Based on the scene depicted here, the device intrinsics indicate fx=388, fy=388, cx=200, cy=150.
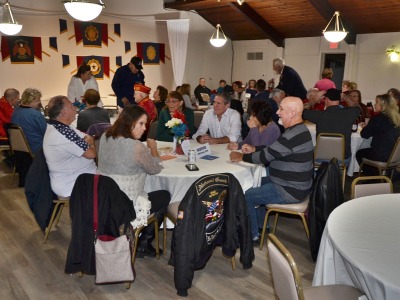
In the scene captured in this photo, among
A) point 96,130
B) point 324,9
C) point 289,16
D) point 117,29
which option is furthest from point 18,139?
point 289,16

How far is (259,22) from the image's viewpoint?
31.3ft

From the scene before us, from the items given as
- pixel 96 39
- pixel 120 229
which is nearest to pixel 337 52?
pixel 96 39

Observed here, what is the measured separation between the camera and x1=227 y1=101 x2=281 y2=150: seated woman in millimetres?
3590

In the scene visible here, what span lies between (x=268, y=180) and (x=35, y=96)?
2.92m

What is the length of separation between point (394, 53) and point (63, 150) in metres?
7.50

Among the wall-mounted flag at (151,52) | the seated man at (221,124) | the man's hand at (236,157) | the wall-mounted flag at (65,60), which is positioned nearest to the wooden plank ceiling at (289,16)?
the wall-mounted flag at (151,52)

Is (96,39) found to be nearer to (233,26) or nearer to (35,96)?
(233,26)

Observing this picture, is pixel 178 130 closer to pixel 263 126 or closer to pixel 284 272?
pixel 263 126

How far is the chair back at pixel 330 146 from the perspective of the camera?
4297 mm

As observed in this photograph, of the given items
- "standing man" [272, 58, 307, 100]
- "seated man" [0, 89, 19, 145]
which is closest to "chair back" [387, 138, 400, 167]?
"standing man" [272, 58, 307, 100]

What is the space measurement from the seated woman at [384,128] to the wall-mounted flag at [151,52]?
632 cm

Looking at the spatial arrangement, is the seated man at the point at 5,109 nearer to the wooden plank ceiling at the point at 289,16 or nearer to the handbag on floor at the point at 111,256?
the handbag on floor at the point at 111,256

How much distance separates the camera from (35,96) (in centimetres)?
458

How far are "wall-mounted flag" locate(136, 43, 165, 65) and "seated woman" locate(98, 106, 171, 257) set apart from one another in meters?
7.06
